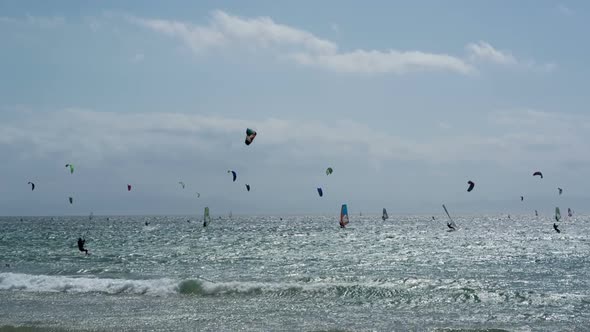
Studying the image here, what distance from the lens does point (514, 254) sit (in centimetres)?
3825

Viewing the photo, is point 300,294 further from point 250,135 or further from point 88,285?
point 88,285

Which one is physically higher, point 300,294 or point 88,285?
point 88,285

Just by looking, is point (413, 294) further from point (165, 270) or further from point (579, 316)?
point (165, 270)

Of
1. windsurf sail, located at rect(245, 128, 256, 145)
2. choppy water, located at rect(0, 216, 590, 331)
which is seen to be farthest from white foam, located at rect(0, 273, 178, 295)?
windsurf sail, located at rect(245, 128, 256, 145)

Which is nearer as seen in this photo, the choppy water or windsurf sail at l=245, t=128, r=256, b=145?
the choppy water

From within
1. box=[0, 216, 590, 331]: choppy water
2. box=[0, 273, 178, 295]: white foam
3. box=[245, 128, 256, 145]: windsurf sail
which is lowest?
A: box=[0, 216, 590, 331]: choppy water

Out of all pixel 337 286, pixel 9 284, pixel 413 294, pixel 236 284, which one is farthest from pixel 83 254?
pixel 413 294

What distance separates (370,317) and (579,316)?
538 centimetres

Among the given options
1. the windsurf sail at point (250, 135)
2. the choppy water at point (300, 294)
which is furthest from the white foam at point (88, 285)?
the windsurf sail at point (250, 135)

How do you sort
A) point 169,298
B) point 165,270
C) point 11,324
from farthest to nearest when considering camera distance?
point 165,270, point 169,298, point 11,324

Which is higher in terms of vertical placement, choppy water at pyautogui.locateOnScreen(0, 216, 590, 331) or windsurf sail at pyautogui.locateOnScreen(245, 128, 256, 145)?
windsurf sail at pyautogui.locateOnScreen(245, 128, 256, 145)

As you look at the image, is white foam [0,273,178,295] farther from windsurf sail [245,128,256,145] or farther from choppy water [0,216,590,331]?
windsurf sail [245,128,256,145]

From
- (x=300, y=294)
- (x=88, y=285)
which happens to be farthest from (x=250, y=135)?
(x=88, y=285)

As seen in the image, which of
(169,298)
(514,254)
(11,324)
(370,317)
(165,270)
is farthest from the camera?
(514,254)
